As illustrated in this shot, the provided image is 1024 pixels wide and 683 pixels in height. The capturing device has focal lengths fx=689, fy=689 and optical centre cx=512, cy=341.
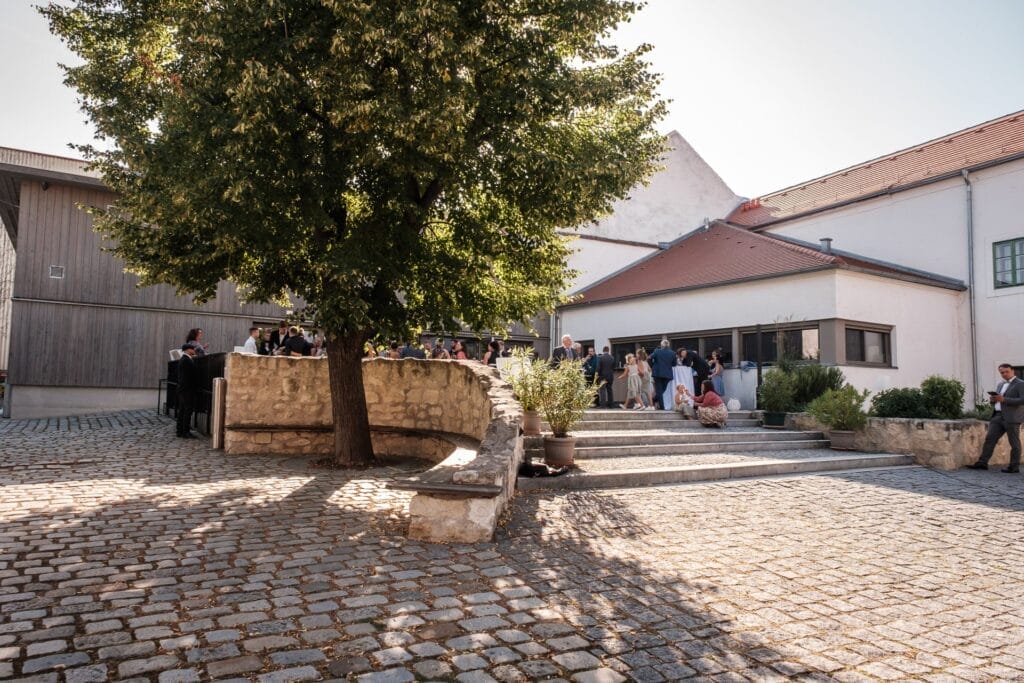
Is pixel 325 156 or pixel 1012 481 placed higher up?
pixel 325 156

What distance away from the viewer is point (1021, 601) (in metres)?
4.68

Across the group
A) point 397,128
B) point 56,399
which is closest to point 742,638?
point 397,128

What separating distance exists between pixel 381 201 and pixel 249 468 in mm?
4332

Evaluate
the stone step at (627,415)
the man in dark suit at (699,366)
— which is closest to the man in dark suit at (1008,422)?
the stone step at (627,415)

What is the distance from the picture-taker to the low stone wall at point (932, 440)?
1206 centimetres

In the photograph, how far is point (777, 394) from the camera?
1489cm

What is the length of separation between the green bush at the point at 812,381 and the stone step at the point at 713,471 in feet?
10.3

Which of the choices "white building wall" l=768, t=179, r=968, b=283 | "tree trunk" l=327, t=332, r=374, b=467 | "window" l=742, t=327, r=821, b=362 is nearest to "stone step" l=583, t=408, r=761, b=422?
"tree trunk" l=327, t=332, r=374, b=467

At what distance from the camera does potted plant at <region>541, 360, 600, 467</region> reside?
930cm

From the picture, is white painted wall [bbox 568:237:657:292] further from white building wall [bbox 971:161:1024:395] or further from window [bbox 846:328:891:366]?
white building wall [bbox 971:161:1024:395]

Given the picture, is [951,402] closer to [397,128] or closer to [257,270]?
[397,128]

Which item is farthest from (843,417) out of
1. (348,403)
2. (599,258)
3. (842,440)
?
(599,258)

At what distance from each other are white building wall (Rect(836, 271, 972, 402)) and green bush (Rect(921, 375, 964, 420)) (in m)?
3.56

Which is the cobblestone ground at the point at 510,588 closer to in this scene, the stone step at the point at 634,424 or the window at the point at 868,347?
the stone step at the point at 634,424
